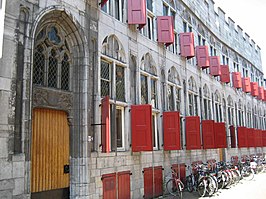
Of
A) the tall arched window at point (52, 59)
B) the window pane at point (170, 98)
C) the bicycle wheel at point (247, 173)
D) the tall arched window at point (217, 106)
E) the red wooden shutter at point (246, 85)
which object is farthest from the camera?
the red wooden shutter at point (246, 85)

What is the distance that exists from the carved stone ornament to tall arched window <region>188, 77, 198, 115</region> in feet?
29.7

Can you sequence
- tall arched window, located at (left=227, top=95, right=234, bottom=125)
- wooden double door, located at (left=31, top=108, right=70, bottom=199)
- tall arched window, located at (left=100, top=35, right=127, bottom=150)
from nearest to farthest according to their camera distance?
wooden double door, located at (left=31, top=108, right=70, bottom=199), tall arched window, located at (left=100, top=35, right=127, bottom=150), tall arched window, located at (left=227, top=95, right=234, bottom=125)

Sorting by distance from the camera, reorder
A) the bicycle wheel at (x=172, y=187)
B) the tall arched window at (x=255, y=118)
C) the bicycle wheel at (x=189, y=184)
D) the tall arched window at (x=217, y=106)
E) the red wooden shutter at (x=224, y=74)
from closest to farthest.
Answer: the bicycle wheel at (x=172, y=187), the bicycle wheel at (x=189, y=184), the tall arched window at (x=217, y=106), the red wooden shutter at (x=224, y=74), the tall arched window at (x=255, y=118)

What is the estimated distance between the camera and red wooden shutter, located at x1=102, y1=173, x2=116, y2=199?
28.0 ft

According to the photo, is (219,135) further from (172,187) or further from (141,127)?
(141,127)

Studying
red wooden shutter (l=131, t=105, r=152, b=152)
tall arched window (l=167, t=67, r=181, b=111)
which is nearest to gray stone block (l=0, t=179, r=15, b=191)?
red wooden shutter (l=131, t=105, r=152, b=152)

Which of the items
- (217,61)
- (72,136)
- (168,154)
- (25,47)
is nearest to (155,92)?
(168,154)

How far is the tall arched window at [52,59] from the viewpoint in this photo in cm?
735

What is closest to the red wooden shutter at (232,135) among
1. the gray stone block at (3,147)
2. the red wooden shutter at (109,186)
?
the red wooden shutter at (109,186)

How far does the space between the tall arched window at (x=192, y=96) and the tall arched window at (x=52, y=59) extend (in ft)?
29.5

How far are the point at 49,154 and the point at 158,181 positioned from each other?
18.2 feet

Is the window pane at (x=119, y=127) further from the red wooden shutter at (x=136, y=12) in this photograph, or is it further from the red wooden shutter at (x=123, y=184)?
the red wooden shutter at (x=136, y=12)

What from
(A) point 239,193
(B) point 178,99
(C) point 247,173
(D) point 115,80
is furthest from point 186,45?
(C) point 247,173

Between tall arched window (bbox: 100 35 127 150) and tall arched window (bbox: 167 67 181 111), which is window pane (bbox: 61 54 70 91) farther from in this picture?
tall arched window (bbox: 167 67 181 111)
